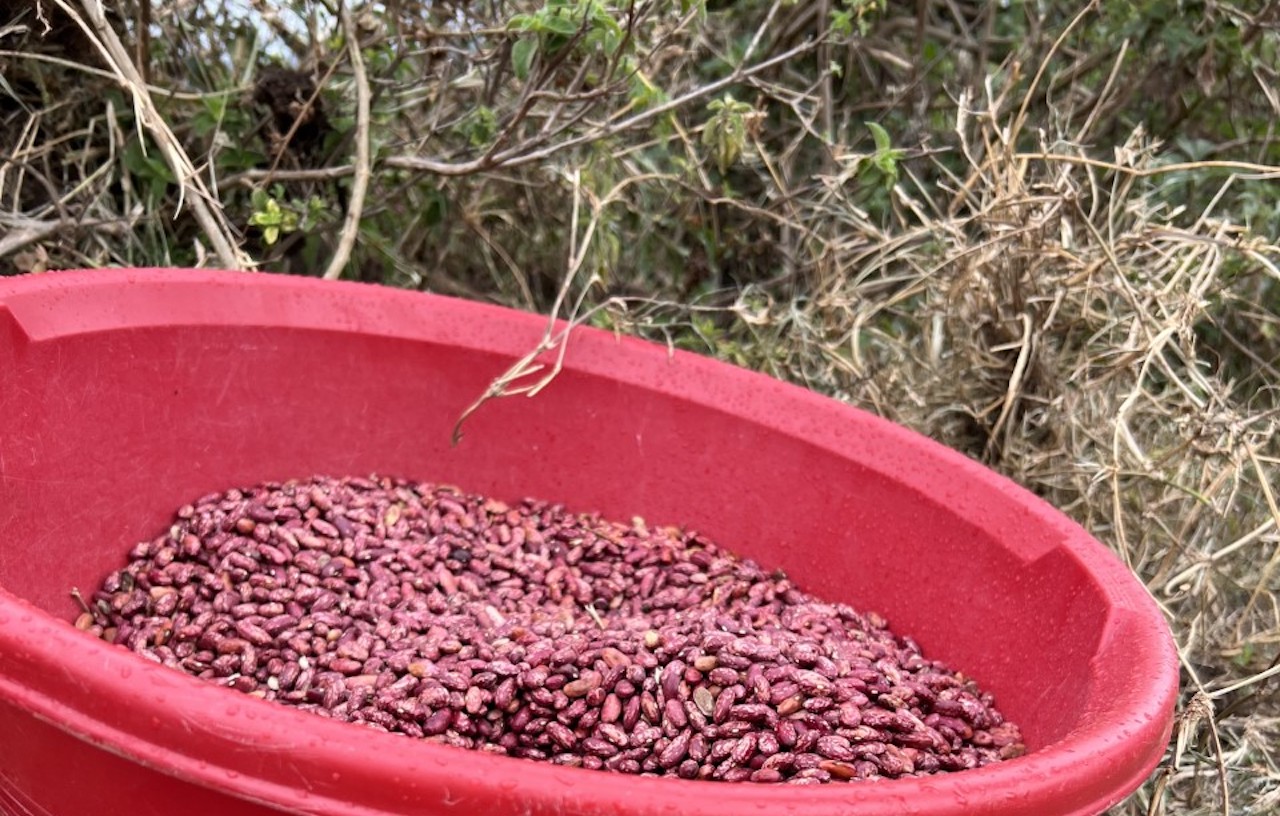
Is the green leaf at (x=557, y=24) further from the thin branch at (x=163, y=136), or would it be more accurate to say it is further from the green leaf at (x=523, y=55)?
the thin branch at (x=163, y=136)

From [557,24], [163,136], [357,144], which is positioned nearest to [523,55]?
[557,24]

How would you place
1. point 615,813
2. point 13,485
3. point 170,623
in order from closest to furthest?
point 615,813, point 13,485, point 170,623

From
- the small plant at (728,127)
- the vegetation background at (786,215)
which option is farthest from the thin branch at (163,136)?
the small plant at (728,127)

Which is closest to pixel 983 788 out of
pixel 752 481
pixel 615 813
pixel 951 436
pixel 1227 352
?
pixel 615 813

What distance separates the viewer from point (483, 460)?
2213 mm

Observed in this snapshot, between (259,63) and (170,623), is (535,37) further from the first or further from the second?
(170,623)

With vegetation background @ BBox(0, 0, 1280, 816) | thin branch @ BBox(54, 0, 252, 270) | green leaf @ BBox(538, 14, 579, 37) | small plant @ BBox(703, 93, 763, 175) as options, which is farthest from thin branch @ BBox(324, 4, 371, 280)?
small plant @ BBox(703, 93, 763, 175)

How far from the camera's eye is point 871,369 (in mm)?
2764

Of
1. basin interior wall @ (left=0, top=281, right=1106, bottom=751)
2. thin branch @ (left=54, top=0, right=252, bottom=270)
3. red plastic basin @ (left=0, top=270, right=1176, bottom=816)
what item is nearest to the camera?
red plastic basin @ (left=0, top=270, right=1176, bottom=816)

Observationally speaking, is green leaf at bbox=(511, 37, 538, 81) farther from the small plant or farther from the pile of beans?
the pile of beans

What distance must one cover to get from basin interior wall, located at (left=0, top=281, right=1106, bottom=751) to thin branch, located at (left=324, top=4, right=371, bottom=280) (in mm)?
409

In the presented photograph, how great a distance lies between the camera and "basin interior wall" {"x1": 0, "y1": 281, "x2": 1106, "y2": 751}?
1.72 meters

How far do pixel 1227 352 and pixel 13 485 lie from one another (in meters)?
2.80

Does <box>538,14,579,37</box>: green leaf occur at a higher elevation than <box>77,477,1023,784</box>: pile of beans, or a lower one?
higher
